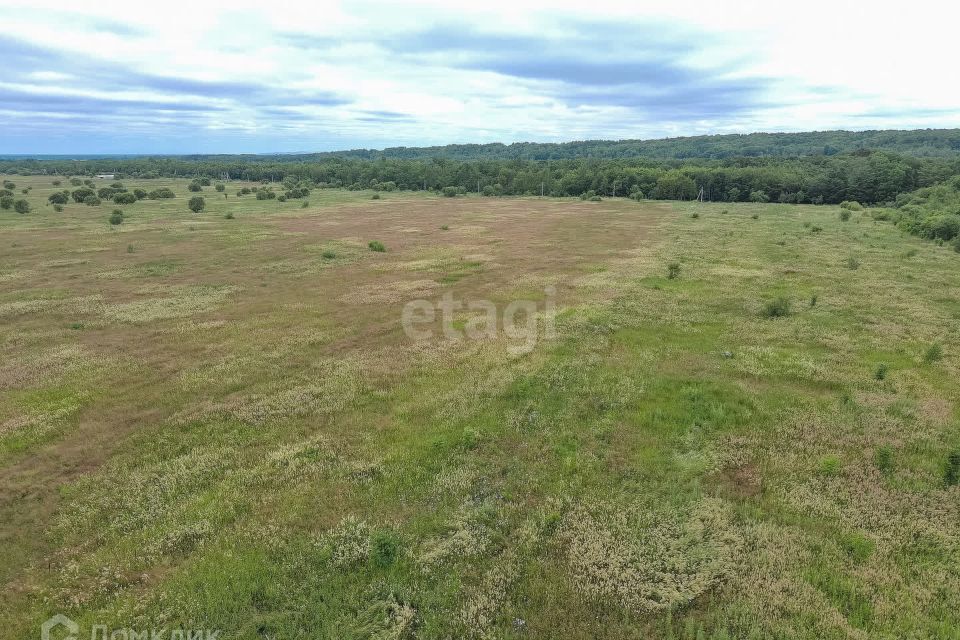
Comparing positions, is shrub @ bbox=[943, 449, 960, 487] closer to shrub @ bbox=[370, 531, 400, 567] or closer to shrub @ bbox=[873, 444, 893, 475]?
shrub @ bbox=[873, 444, 893, 475]

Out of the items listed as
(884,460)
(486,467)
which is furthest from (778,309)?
(486,467)

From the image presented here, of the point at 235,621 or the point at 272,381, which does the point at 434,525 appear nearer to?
the point at 235,621

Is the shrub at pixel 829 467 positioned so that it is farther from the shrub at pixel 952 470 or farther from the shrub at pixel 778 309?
the shrub at pixel 778 309

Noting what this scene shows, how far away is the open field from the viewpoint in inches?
401

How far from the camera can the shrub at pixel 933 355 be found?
72.9 feet

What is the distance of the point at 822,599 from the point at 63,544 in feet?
56.5

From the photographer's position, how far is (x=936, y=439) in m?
16.0

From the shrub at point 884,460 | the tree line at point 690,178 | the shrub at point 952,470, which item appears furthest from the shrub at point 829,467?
the tree line at point 690,178

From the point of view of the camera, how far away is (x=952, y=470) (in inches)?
553

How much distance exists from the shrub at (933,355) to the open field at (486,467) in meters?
0.16

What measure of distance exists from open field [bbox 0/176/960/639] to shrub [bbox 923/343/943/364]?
0.52 ft

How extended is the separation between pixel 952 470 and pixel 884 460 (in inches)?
62.7

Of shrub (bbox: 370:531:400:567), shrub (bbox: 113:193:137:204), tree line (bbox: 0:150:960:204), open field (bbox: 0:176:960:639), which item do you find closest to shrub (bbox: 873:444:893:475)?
open field (bbox: 0:176:960:639)

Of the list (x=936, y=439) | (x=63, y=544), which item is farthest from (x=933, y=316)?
(x=63, y=544)
